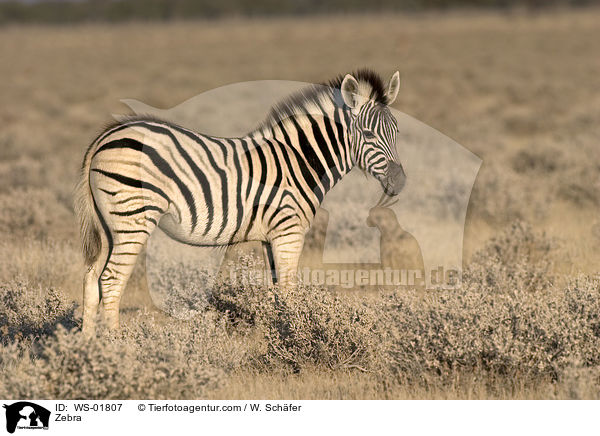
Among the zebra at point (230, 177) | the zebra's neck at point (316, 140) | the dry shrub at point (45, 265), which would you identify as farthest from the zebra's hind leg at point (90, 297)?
the dry shrub at point (45, 265)

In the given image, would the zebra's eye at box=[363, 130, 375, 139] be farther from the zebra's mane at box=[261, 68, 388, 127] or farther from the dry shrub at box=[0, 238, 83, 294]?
the dry shrub at box=[0, 238, 83, 294]

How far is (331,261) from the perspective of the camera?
811cm

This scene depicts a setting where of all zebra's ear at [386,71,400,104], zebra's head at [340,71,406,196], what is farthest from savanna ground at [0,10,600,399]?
zebra's ear at [386,71,400,104]

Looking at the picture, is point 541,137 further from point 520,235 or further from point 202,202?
point 202,202

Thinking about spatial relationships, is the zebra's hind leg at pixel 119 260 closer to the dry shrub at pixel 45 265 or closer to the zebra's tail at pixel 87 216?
the zebra's tail at pixel 87 216

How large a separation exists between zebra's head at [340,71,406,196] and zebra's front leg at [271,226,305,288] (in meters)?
0.89

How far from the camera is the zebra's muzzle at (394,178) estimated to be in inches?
231

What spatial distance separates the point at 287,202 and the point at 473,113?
15846mm

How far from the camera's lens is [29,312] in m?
5.83

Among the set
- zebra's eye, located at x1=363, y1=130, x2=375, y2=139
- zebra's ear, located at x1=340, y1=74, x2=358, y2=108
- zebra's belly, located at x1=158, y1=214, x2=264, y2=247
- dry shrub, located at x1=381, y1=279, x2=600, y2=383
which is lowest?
dry shrub, located at x1=381, y1=279, x2=600, y2=383

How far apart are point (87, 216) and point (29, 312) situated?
1.11 metres
